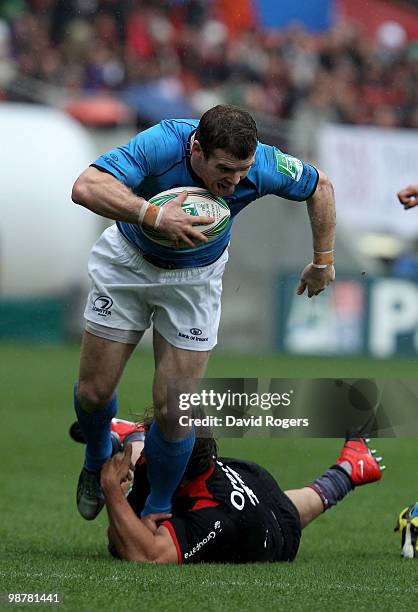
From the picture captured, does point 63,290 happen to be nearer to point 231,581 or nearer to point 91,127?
point 91,127

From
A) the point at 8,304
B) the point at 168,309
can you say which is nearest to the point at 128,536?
the point at 168,309

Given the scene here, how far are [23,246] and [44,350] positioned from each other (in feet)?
4.83

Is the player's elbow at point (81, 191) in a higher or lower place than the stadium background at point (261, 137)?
higher

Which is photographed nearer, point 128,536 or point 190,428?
point 128,536

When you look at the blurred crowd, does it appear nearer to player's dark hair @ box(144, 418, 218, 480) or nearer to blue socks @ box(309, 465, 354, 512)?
blue socks @ box(309, 465, 354, 512)

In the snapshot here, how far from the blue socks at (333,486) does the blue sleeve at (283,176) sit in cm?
126

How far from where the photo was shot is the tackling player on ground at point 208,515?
4.85 m

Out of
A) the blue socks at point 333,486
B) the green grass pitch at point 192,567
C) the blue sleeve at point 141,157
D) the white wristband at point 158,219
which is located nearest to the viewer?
the green grass pitch at point 192,567

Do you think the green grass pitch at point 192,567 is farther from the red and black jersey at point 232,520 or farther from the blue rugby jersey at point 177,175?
the blue rugby jersey at point 177,175

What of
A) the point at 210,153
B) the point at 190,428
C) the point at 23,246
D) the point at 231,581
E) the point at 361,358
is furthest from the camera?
the point at 23,246

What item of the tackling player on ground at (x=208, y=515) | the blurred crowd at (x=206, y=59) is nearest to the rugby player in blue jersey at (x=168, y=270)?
the tackling player on ground at (x=208, y=515)

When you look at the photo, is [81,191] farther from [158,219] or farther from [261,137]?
[261,137]

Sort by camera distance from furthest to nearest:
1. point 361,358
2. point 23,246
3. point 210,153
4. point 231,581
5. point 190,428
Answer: point 23,246
point 361,358
point 190,428
point 210,153
point 231,581

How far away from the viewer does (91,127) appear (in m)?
16.5
